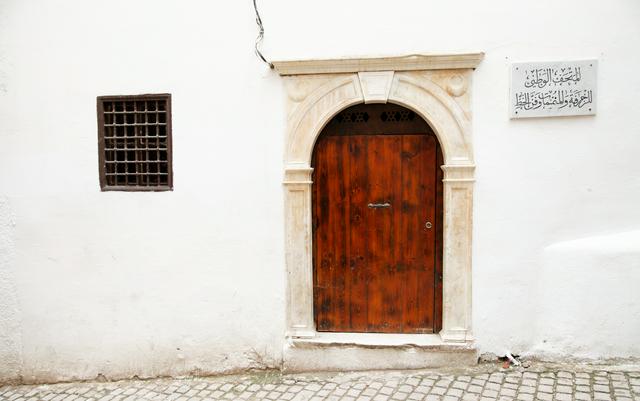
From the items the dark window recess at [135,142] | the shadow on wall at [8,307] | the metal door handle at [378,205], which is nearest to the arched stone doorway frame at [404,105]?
the metal door handle at [378,205]

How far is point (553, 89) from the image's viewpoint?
165 inches

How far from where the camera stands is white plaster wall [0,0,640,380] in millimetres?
4211

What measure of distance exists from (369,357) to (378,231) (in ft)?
3.65

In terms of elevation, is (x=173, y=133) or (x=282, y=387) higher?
(x=173, y=133)

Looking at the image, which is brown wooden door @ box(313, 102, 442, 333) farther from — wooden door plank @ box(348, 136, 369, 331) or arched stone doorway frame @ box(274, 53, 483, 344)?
arched stone doorway frame @ box(274, 53, 483, 344)

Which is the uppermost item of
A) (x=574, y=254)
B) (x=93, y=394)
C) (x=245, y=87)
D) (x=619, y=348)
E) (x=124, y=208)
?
(x=245, y=87)

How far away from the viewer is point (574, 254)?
13.9 ft

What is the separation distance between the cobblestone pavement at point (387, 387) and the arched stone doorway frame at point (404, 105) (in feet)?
1.28

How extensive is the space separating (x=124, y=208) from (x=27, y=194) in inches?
38.4

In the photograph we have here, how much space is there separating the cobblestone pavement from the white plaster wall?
0.60 feet

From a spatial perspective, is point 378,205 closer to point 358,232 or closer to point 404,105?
point 358,232

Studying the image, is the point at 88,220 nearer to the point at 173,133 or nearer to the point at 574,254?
the point at 173,133

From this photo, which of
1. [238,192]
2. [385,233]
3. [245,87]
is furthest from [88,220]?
[385,233]

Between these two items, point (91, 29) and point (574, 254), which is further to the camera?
point (91, 29)
